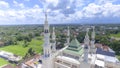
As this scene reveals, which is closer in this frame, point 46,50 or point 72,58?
point 46,50

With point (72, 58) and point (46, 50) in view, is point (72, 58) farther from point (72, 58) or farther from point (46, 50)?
point (46, 50)

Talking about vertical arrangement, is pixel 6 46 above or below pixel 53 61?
below

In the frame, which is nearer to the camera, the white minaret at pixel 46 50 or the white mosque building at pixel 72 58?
the white mosque building at pixel 72 58

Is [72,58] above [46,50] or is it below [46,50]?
below

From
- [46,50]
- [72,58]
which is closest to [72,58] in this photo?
[72,58]

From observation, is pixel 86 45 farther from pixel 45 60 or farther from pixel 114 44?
pixel 114 44

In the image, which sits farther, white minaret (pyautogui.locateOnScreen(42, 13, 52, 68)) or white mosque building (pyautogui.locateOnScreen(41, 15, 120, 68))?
white minaret (pyautogui.locateOnScreen(42, 13, 52, 68))

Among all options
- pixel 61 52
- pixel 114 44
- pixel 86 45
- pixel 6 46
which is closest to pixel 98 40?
pixel 114 44

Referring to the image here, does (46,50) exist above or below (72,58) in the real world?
above

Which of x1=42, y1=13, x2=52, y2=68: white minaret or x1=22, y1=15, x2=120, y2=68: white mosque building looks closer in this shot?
x1=22, y1=15, x2=120, y2=68: white mosque building

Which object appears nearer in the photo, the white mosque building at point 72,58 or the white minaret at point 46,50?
the white mosque building at point 72,58

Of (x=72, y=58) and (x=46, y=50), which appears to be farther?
(x=72, y=58)
